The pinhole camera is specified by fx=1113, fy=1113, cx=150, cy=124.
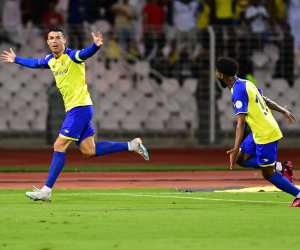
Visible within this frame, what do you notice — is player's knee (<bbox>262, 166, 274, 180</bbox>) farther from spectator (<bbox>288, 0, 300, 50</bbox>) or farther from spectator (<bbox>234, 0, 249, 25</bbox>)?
spectator (<bbox>234, 0, 249, 25</bbox>)

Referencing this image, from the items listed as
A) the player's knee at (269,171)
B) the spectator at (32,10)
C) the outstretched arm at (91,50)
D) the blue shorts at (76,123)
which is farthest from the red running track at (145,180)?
the spectator at (32,10)

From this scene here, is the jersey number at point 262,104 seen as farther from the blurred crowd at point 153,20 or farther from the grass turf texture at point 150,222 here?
the blurred crowd at point 153,20

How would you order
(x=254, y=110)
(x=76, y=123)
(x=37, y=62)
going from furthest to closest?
(x=37, y=62) → (x=76, y=123) → (x=254, y=110)

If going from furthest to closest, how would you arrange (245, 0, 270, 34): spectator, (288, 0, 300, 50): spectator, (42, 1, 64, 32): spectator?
(245, 0, 270, 34): spectator, (288, 0, 300, 50): spectator, (42, 1, 64, 32): spectator

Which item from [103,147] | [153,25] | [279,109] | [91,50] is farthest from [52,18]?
[279,109]

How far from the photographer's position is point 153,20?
28.4m

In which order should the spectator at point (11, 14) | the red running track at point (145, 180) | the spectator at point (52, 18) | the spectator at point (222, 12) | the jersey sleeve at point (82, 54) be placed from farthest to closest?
the spectator at point (11, 14)
the spectator at point (222, 12)
the spectator at point (52, 18)
the red running track at point (145, 180)
the jersey sleeve at point (82, 54)

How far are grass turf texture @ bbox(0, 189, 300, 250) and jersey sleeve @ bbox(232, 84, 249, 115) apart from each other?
123 cm

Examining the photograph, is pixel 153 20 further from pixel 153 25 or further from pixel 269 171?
pixel 269 171

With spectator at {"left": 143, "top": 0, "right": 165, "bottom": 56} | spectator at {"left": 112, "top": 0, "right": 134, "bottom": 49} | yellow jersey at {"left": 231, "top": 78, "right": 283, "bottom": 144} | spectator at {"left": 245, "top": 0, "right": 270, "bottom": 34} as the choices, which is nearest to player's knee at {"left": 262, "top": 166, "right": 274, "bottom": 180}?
yellow jersey at {"left": 231, "top": 78, "right": 283, "bottom": 144}

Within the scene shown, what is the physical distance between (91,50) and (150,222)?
3.86m

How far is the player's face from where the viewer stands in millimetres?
15711

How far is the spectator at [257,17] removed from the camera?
28469 mm

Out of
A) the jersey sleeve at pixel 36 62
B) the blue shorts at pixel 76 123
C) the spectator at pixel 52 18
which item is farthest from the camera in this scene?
the spectator at pixel 52 18
